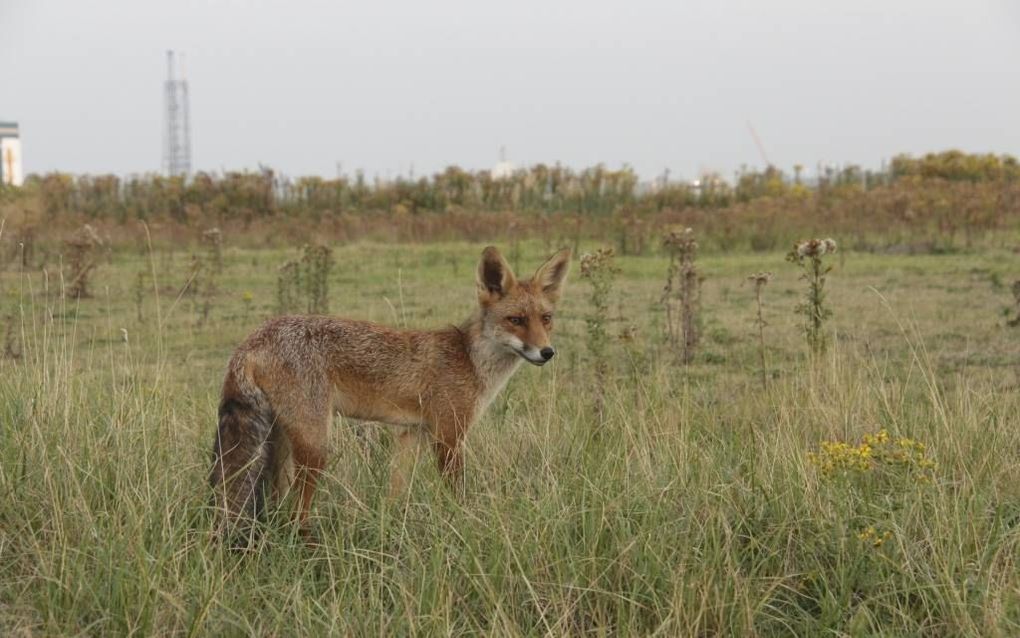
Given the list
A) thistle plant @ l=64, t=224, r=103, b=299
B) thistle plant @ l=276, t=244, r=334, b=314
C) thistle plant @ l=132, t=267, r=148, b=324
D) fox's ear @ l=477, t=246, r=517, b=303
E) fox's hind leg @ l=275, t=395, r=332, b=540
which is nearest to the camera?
fox's hind leg @ l=275, t=395, r=332, b=540

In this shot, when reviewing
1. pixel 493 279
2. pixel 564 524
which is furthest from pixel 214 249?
pixel 564 524

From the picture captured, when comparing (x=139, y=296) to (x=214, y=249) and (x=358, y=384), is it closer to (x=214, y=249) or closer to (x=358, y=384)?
(x=214, y=249)

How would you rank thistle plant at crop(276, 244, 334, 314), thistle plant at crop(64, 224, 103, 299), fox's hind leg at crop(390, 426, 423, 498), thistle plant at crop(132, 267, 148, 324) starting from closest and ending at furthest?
fox's hind leg at crop(390, 426, 423, 498) < thistle plant at crop(276, 244, 334, 314) < thistle plant at crop(132, 267, 148, 324) < thistle plant at crop(64, 224, 103, 299)

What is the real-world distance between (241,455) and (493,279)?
185 cm

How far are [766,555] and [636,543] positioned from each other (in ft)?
2.02

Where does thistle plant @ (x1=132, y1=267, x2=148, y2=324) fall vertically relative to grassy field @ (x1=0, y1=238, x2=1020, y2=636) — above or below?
above

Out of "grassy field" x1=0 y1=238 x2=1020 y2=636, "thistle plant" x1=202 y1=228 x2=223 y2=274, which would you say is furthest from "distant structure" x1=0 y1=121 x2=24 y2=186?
"grassy field" x1=0 y1=238 x2=1020 y2=636

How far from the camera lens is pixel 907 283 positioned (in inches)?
547

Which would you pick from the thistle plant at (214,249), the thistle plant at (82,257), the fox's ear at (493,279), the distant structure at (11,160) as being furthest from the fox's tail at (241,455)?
the distant structure at (11,160)

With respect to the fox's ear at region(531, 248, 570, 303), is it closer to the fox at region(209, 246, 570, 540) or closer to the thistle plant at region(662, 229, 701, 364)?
the fox at region(209, 246, 570, 540)

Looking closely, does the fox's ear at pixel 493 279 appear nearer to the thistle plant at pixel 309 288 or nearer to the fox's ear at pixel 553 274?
the fox's ear at pixel 553 274

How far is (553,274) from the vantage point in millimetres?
5938

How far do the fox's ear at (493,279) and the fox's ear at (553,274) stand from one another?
0.54 ft

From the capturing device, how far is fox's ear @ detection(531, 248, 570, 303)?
Result: 5848mm
